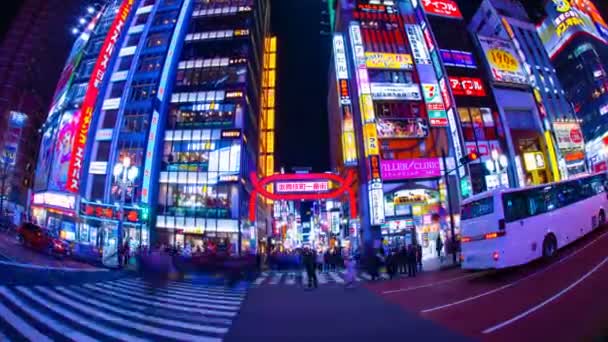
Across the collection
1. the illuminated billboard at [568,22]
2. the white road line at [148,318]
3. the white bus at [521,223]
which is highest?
the illuminated billboard at [568,22]

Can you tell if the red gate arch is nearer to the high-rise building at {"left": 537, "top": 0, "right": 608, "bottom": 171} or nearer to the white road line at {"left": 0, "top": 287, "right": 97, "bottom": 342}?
the white road line at {"left": 0, "top": 287, "right": 97, "bottom": 342}

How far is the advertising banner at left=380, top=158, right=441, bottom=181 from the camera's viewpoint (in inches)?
1191

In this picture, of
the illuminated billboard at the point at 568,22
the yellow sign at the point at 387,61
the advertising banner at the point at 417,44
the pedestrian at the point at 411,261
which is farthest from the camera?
the illuminated billboard at the point at 568,22

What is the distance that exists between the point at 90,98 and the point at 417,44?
3772 centimetres

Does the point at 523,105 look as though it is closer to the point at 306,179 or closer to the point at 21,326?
the point at 306,179

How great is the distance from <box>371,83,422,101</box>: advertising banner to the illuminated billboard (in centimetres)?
5428

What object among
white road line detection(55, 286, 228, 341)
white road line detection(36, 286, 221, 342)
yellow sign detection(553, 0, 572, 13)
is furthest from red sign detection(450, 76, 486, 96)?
yellow sign detection(553, 0, 572, 13)

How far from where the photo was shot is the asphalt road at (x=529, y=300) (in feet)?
16.9

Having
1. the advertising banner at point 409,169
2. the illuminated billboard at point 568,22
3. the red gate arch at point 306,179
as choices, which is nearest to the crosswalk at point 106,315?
the red gate arch at point 306,179

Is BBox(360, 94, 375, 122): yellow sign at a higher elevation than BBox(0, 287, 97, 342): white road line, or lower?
higher

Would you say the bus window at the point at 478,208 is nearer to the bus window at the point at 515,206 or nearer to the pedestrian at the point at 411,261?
the bus window at the point at 515,206

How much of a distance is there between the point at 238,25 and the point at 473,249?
45.2 m

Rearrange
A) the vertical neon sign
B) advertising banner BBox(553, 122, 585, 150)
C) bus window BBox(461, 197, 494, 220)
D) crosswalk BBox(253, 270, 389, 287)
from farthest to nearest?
advertising banner BBox(553, 122, 585, 150) < the vertical neon sign < crosswalk BBox(253, 270, 389, 287) < bus window BBox(461, 197, 494, 220)

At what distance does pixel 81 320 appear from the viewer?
20.8 ft
